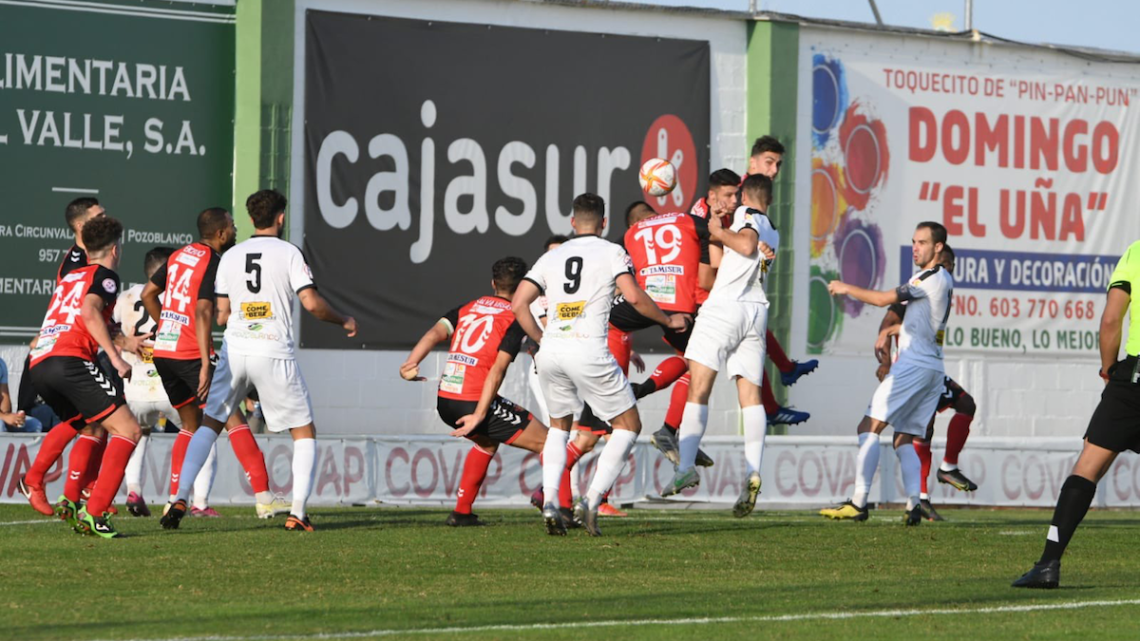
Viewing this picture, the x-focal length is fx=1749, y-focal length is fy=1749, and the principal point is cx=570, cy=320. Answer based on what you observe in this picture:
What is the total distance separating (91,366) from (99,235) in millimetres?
794

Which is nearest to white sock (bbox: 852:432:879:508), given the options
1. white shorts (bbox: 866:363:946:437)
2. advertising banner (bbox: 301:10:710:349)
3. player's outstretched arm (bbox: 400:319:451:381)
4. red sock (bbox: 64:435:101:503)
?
white shorts (bbox: 866:363:946:437)

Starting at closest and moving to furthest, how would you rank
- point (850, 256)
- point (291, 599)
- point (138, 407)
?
point (291, 599) → point (138, 407) → point (850, 256)

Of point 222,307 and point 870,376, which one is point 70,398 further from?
point 870,376

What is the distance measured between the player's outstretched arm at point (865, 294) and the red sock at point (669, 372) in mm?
1529

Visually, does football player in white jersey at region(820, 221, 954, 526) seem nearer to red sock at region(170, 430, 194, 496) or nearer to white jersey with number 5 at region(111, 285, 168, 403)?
red sock at region(170, 430, 194, 496)

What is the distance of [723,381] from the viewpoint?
22250 millimetres

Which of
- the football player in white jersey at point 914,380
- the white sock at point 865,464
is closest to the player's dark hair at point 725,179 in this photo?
the football player in white jersey at point 914,380

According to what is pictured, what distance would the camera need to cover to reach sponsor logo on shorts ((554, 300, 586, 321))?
10.6 metres

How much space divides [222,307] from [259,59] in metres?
9.75

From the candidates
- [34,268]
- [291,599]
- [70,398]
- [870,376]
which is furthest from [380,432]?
[291,599]

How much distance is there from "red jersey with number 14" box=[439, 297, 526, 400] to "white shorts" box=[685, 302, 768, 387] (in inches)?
51.3

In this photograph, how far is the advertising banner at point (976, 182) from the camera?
908 inches

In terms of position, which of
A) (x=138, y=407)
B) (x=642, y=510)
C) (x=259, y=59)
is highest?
(x=259, y=59)

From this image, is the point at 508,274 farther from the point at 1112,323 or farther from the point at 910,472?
the point at 1112,323
